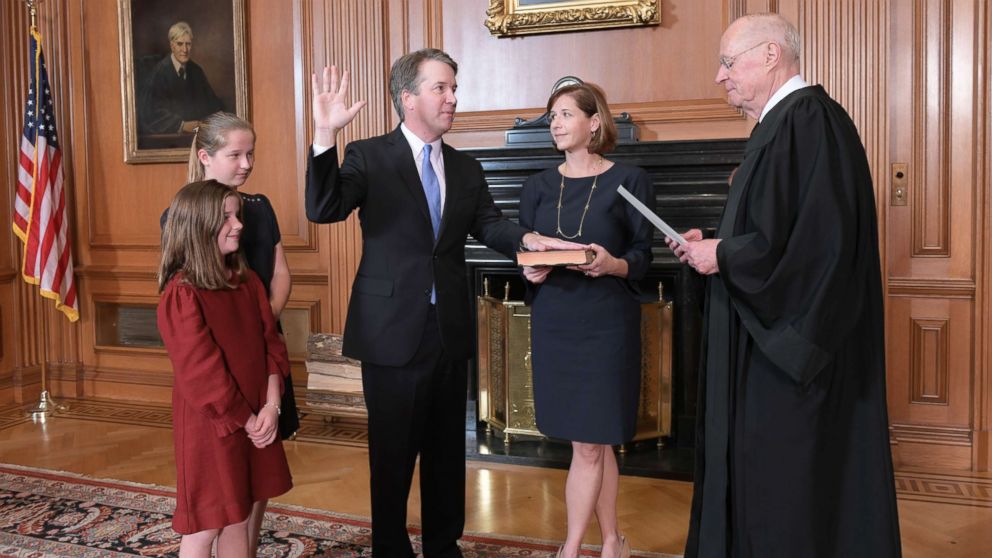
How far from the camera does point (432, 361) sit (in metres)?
3.07

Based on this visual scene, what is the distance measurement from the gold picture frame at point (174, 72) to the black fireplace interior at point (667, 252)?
2237mm

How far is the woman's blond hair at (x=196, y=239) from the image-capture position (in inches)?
101

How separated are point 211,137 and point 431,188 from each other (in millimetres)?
799

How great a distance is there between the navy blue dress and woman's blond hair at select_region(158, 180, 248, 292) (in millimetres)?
1249

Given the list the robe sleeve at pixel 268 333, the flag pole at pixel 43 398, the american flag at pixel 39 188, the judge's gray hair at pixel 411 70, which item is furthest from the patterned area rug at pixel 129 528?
the american flag at pixel 39 188

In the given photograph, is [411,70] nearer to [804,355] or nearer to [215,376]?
[215,376]

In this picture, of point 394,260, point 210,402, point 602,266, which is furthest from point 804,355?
point 210,402

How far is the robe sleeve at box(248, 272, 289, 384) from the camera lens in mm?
2744

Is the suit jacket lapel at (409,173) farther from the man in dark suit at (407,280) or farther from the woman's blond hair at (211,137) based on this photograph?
the woman's blond hair at (211,137)

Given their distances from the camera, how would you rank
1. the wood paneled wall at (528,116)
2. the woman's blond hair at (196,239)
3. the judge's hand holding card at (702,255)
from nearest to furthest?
the judge's hand holding card at (702,255)
the woman's blond hair at (196,239)
the wood paneled wall at (528,116)

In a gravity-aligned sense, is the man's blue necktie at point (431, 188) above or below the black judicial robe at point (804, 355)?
→ above

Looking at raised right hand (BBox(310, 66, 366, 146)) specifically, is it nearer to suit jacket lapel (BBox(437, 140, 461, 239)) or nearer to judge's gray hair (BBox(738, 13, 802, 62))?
suit jacket lapel (BBox(437, 140, 461, 239))

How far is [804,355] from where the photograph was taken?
226cm

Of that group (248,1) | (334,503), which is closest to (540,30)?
(248,1)
